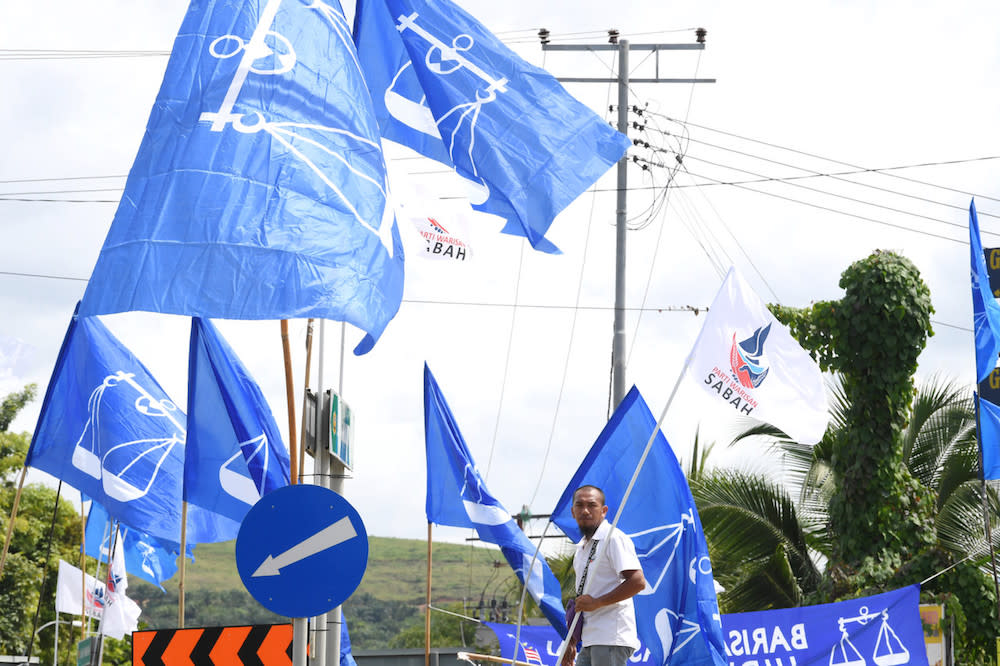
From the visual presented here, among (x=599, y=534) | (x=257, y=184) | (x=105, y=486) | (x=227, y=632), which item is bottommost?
(x=227, y=632)

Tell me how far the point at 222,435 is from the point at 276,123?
5182 mm

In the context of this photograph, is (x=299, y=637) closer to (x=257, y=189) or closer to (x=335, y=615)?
(x=335, y=615)

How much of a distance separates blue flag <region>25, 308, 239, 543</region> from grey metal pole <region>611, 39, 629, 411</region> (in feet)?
22.7

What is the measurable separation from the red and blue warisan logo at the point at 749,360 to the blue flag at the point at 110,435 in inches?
229

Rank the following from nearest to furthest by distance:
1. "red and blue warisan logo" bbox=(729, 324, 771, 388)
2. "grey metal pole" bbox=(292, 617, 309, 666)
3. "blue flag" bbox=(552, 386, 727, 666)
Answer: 1. "grey metal pole" bbox=(292, 617, 309, 666)
2. "red and blue warisan logo" bbox=(729, 324, 771, 388)
3. "blue flag" bbox=(552, 386, 727, 666)

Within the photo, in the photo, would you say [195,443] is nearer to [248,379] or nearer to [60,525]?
[248,379]

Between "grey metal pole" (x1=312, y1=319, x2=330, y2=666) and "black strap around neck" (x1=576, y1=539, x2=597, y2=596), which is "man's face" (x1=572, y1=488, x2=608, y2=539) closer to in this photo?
"black strap around neck" (x1=576, y1=539, x2=597, y2=596)

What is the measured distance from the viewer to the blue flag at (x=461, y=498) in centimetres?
1115

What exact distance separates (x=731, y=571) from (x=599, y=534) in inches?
495

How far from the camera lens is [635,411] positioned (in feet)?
35.7

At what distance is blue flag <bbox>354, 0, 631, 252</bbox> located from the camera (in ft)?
25.9

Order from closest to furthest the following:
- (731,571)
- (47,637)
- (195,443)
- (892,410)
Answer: (195,443), (892,410), (731,571), (47,637)

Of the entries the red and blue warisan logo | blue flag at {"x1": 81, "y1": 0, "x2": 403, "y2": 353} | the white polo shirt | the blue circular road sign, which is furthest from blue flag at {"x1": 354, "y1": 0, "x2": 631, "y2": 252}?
the blue circular road sign

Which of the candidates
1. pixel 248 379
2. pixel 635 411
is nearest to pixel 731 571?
pixel 635 411
